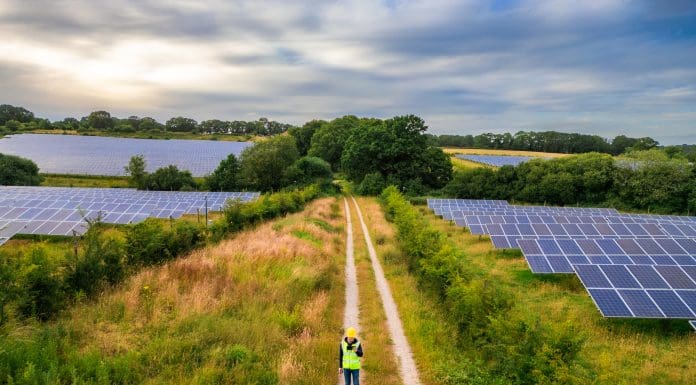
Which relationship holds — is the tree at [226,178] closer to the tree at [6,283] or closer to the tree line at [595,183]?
the tree line at [595,183]

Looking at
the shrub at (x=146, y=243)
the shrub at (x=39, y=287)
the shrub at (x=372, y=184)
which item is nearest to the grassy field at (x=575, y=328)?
the shrub at (x=146, y=243)

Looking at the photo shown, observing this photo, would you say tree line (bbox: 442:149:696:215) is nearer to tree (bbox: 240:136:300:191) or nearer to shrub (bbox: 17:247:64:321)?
tree (bbox: 240:136:300:191)

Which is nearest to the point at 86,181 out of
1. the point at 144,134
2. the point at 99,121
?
the point at 144,134

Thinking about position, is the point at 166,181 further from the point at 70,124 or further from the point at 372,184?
the point at 70,124

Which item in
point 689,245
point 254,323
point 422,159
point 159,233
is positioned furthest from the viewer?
point 422,159

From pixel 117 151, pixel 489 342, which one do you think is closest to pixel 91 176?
pixel 117 151

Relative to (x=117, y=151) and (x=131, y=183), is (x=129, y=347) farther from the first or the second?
(x=117, y=151)
